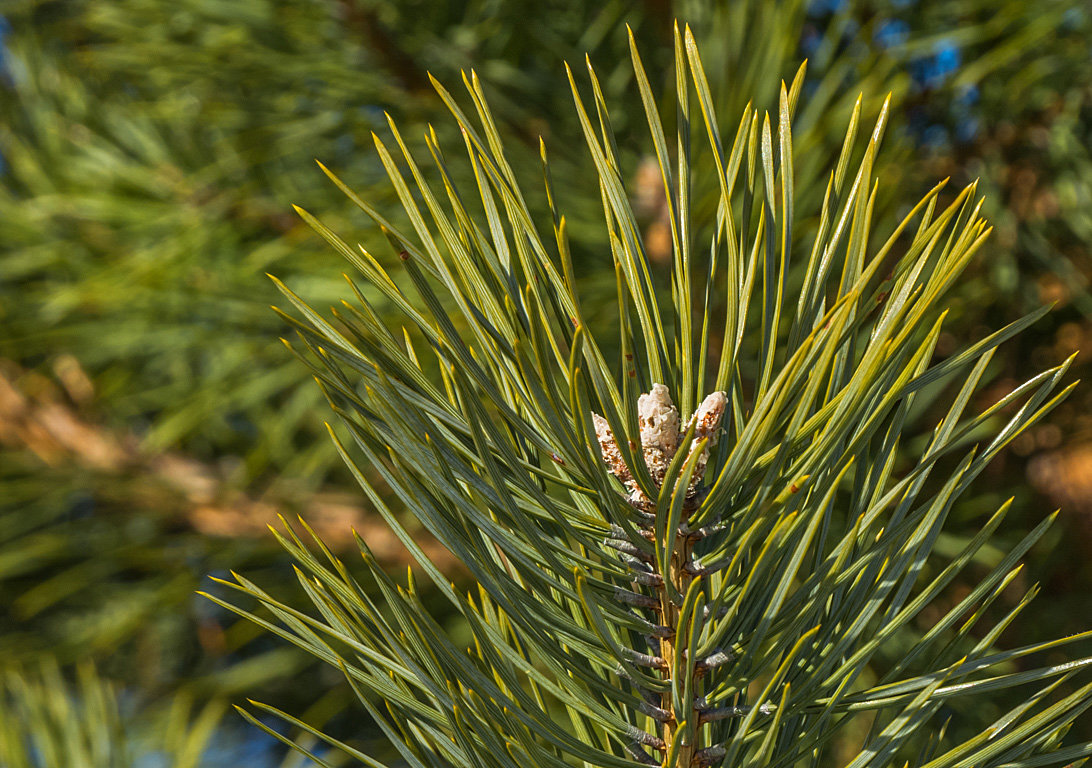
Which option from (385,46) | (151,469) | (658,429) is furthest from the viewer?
(151,469)

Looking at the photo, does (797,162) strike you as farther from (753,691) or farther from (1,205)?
(1,205)

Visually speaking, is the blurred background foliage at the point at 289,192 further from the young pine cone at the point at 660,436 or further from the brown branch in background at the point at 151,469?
the young pine cone at the point at 660,436

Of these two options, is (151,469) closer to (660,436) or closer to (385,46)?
(385,46)

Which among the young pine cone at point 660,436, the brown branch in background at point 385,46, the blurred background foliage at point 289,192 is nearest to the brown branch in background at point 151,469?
the blurred background foliage at point 289,192

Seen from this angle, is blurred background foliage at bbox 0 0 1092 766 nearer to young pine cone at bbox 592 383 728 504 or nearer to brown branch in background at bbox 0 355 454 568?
brown branch in background at bbox 0 355 454 568

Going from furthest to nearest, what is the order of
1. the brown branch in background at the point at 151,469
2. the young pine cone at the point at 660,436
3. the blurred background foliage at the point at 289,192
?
1. the brown branch in background at the point at 151,469
2. the blurred background foliage at the point at 289,192
3. the young pine cone at the point at 660,436

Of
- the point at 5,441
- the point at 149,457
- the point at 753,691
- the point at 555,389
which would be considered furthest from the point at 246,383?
the point at 555,389

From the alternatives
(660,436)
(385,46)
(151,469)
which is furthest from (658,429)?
(151,469)
